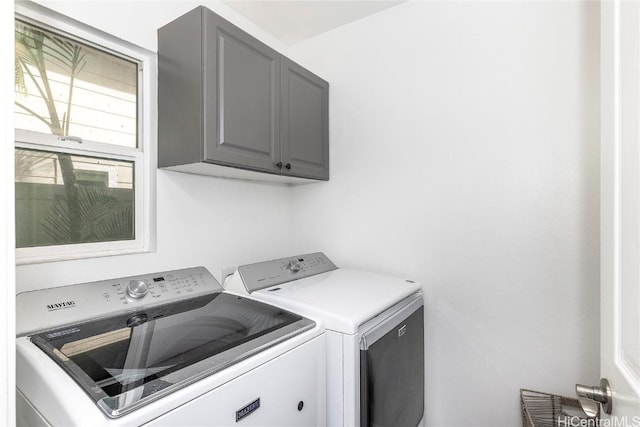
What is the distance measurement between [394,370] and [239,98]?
4.57 ft

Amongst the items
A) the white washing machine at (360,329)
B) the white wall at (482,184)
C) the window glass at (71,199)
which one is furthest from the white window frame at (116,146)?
the white wall at (482,184)

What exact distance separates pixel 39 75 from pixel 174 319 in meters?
1.10

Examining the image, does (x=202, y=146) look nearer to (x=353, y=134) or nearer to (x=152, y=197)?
(x=152, y=197)

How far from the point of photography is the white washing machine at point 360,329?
1129 mm

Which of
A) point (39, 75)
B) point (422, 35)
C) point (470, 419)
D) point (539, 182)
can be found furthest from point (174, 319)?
point (422, 35)

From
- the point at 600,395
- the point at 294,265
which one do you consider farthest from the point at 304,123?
the point at 600,395

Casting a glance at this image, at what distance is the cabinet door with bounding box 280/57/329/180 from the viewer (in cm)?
175

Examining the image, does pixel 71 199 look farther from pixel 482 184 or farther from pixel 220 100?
pixel 482 184

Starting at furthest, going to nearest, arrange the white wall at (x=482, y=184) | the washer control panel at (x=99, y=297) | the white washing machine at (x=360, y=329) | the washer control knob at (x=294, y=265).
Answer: the washer control knob at (x=294, y=265) < the white wall at (x=482, y=184) < the white washing machine at (x=360, y=329) < the washer control panel at (x=99, y=297)

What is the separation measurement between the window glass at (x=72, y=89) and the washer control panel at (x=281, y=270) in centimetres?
85

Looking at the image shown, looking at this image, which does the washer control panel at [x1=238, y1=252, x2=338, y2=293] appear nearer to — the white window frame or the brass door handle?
the white window frame

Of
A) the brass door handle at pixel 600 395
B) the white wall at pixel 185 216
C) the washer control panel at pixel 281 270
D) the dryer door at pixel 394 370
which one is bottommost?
the dryer door at pixel 394 370

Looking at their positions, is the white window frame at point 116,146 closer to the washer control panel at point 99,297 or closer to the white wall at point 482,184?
the washer control panel at point 99,297

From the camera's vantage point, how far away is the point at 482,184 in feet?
5.29
